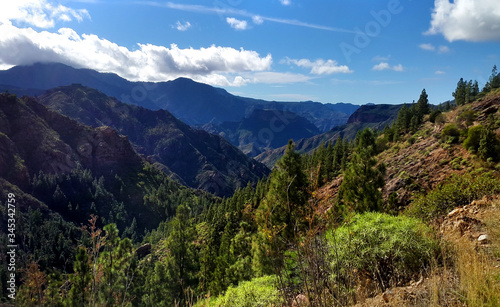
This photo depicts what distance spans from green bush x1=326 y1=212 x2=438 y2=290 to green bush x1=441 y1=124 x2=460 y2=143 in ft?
87.9

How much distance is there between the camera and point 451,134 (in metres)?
28.5

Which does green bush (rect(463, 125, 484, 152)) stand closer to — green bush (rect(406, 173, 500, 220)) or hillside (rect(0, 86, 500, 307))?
hillside (rect(0, 86, 500, 307))

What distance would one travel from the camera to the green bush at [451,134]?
89.0 feet

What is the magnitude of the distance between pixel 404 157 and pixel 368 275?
30.9m

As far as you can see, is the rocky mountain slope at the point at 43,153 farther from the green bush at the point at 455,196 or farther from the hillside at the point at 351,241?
the green bush at the point at 455,196

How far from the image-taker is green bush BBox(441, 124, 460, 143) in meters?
27.1

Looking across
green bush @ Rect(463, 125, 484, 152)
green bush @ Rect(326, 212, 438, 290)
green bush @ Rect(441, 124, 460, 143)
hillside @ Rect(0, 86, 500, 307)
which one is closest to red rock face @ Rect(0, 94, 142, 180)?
hillside @ Rect(0, 86, 500, 307)

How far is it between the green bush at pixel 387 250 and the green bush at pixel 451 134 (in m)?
26.8

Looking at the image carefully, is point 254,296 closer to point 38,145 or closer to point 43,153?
point 43,153

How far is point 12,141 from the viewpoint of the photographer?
16200 centimetres

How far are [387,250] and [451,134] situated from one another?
29.9 m

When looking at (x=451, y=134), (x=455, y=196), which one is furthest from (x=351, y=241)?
(x=451, y=134)

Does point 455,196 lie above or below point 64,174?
above

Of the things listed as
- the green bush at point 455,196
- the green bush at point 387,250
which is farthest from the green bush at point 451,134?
the green bush at point 387,250
